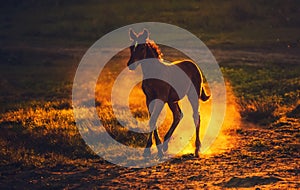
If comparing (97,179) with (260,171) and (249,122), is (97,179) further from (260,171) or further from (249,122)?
(249,122)

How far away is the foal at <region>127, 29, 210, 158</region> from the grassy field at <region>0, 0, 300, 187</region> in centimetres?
141

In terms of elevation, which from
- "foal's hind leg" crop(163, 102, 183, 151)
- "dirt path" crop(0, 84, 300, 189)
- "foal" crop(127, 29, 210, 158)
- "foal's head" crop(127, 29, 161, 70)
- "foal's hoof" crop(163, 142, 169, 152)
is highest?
"foal's head" crop(127, 29, 161, 70)

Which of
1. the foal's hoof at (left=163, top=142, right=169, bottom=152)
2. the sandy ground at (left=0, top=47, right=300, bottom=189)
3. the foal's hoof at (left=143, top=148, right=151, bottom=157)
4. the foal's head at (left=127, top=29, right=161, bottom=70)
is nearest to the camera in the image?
the sandy ground at (left=0, top=47, right=300, bottom=189)

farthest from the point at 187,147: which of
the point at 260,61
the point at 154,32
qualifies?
the point at 154,32

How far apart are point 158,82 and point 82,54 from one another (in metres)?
17.7

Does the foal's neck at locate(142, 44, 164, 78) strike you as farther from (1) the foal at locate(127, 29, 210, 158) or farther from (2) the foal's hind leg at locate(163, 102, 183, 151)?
(2) the foal's hind leg at locate(163, 102, 183, 151)

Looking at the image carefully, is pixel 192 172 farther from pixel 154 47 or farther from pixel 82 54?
pixel 82 54

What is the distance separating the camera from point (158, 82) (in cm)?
970

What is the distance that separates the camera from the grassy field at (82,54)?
11.4 metres

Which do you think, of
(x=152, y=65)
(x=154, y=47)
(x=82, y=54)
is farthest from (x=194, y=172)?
(x=82, y=54)

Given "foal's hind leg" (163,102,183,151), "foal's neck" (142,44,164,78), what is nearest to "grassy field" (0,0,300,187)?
"foal's hind leg" (163,102,183,151)

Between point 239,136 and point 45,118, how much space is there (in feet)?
18.0

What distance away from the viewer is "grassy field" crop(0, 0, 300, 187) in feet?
37.3

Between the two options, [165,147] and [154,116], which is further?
[165,147]
